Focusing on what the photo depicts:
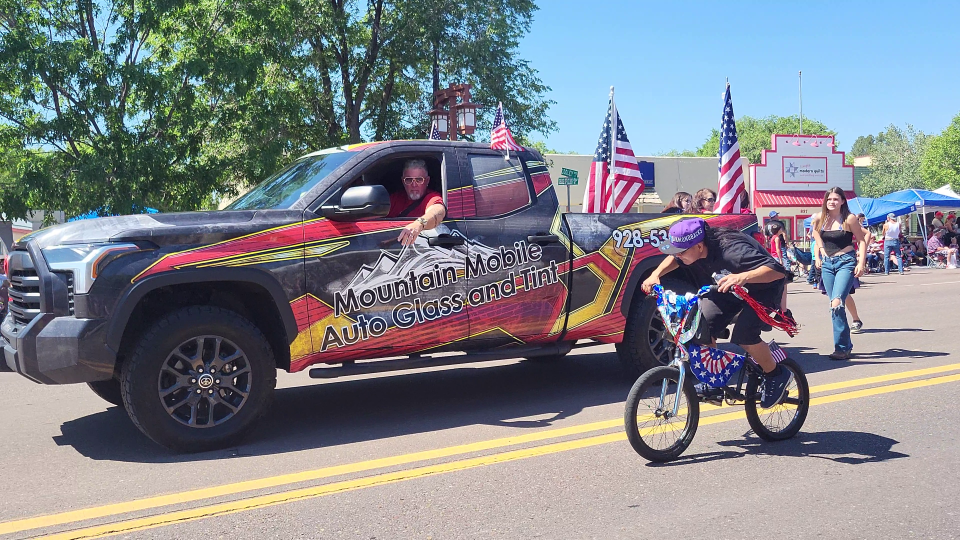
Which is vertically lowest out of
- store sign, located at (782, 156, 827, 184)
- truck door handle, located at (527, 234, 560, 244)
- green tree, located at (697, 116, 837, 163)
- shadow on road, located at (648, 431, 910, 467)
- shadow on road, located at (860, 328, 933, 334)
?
shadow on road, located at (860, 328, 933, 334)

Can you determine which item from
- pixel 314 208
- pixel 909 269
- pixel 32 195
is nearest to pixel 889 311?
pixel 314 208

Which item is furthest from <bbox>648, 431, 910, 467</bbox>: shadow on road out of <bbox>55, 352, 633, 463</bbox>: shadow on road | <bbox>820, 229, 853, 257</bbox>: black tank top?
<bbox>820, 229, 853, 257</bbox>: black tank top

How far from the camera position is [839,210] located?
8922mm

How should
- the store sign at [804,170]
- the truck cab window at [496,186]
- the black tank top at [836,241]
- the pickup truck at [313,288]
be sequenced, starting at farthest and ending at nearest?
1. the store sign at [804,170]
2. the black tank top at [836,241]
3. the truck cab window at [496,186]
4. the pickup truck at [313,288]

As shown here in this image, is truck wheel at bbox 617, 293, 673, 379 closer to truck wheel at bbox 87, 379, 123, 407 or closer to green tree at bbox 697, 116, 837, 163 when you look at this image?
truck wheel at bbox 87, 379, 123, 407

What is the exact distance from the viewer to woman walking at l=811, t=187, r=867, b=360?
8.58 metres

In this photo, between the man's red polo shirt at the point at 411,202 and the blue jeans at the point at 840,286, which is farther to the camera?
the blue jeans at the point at 840,286

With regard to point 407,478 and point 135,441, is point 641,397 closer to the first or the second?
→ point 407,478

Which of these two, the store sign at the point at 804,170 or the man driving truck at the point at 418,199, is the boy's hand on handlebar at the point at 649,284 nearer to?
the man driving truck at the point at 418,199

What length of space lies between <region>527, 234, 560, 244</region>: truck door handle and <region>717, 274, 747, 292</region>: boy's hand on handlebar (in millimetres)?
1739

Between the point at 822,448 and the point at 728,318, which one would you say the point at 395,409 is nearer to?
the point at 728,318

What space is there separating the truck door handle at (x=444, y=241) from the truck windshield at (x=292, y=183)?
83 centimetres

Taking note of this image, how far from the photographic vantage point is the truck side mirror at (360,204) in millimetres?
5520

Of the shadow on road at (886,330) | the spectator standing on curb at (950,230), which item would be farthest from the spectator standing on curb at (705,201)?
the spectator standing on curb at (950,230)
